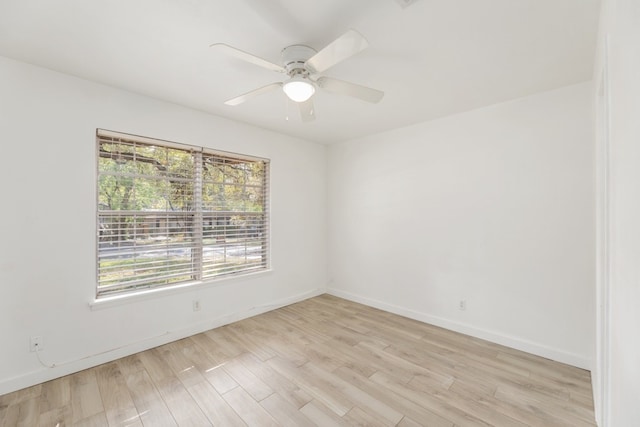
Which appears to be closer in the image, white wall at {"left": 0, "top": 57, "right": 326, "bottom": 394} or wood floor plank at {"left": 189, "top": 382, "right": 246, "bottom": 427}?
wood floor plank at {"left": 189, "top": 382, "right": 246, "bottom": 427}

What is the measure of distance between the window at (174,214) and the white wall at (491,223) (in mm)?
1660

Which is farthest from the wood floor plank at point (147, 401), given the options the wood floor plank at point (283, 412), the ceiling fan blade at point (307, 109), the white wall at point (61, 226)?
the ceiling fan blade at point (307, 109)

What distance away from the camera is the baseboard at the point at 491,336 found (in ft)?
7.92

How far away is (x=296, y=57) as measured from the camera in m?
1.84

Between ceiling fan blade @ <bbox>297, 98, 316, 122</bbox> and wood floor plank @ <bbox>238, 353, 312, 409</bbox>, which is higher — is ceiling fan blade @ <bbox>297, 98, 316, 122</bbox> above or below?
above

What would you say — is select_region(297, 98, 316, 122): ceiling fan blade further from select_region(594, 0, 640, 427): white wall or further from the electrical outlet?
the electrical outlet

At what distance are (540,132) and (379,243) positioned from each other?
2.18 meters

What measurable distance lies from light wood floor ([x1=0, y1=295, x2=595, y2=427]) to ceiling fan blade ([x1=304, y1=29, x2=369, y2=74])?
2.30 meters

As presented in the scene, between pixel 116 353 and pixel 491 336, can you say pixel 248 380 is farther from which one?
pixel 491 336

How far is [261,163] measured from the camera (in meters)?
3.78

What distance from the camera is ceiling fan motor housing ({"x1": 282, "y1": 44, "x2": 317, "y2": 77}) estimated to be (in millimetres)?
1812

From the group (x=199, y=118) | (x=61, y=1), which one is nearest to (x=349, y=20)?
(x=61, y=1)

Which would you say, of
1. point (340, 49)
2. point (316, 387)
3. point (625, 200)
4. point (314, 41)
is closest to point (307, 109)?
point (314, 41)

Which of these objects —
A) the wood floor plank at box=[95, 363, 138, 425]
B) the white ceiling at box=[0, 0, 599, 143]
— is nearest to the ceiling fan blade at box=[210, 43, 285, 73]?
the white ceiling at box=[0, 0, 599, 143]
